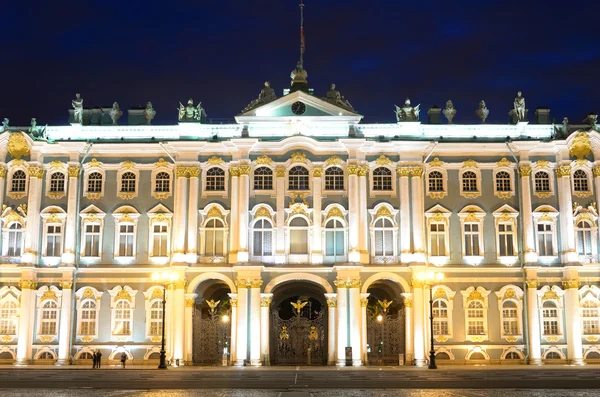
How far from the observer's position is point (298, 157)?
56.0 m

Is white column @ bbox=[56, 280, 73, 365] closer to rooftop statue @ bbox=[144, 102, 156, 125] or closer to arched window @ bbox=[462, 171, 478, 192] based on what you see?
rooftop statue @ bbox=[144, 102, 156, 125]

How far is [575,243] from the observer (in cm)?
5547

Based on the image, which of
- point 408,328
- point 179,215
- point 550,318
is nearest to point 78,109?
point 179,215

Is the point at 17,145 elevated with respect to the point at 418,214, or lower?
elevated

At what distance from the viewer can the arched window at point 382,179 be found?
2222 inches

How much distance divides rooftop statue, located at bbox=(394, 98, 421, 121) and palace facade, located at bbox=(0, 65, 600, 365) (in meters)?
0.09

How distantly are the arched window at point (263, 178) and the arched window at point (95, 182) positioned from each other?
1024cm

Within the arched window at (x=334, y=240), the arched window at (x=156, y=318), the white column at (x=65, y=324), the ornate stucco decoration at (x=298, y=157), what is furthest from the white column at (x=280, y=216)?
the white column at (x=65, y=324)

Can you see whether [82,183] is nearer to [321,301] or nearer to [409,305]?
[321,301]

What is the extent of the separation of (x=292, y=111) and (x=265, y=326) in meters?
13.9

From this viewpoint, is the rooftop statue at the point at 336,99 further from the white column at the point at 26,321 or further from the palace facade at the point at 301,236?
the white column at the point at 26,321

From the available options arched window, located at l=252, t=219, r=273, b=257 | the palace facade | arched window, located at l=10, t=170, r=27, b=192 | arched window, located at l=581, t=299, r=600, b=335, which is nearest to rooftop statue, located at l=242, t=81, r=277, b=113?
the palace facade

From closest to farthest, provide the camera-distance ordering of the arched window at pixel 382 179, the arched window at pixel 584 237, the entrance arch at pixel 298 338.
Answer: the entrance arch at pixel 298 338 → the arched window at pixel 584 237 → the arched window at pixel 382 179

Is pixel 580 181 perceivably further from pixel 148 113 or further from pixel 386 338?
pixel 148 113
